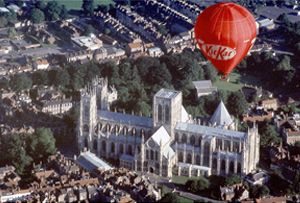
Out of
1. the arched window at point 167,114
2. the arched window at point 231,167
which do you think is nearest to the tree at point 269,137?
the arched window at point 231,167

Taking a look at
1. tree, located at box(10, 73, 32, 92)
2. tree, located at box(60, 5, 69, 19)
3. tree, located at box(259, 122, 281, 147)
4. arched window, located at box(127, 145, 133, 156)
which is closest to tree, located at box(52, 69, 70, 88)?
tree, located at box(10, 73, 32, 92)

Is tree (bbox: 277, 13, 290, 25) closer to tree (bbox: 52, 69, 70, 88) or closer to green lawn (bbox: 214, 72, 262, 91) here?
green lawn (bbox: 214, 72, 262, 91)

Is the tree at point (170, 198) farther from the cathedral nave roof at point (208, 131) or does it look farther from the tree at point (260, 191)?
the cathedral nave roof at point (208, 131)

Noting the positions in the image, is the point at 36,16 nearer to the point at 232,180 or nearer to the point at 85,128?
the point at 85,128

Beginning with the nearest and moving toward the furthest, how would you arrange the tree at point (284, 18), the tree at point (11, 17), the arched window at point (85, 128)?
the arched window at point (85, 128) → the tree at point (11, 17) → the tree at point (284, 18)

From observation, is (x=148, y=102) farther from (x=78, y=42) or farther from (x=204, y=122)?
(x=78, y=42)

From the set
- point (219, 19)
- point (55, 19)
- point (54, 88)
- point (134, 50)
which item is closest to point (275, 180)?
point (219, 19)
